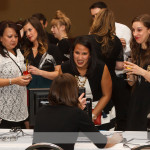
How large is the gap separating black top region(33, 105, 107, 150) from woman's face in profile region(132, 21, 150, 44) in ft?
4.24

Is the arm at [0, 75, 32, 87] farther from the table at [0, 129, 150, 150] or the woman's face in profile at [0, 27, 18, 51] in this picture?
the table at [0, 129, 150, 150]

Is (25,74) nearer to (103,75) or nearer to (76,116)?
(103,75)

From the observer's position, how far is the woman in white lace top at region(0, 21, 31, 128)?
3.11 m

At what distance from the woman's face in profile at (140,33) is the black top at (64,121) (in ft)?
4.24

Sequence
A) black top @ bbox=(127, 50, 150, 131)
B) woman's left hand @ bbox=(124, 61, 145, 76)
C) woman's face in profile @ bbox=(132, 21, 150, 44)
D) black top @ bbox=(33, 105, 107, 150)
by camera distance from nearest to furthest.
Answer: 1. black top @ bbox=(33, 105, 107, 150)
2. woman's left hand @ bbox=(124, 61, 145, 76)
3. black top @ bbox=(127, 50, 150, 131)
4. woman's face in profile @ bbox=(132, 21, 150, 44)

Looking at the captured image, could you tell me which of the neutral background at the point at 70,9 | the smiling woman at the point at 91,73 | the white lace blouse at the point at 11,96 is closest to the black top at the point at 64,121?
the smiling woman at the point at 91,73

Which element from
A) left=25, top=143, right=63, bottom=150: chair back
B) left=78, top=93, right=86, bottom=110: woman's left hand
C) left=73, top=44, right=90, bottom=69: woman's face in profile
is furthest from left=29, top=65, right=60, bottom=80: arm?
left=25, top=143, right=63, bottom=150: chair back

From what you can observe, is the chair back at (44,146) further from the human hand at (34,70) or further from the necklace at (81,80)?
the human hand at (34,70)

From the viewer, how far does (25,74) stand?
3.07 meters

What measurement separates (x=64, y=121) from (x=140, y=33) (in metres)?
1.42

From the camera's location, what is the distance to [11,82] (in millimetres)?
3080

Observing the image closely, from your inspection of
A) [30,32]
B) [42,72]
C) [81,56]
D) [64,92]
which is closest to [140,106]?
[81,56]

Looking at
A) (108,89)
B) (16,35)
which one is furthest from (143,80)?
(16,35)

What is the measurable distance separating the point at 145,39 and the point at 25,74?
3.67ft
